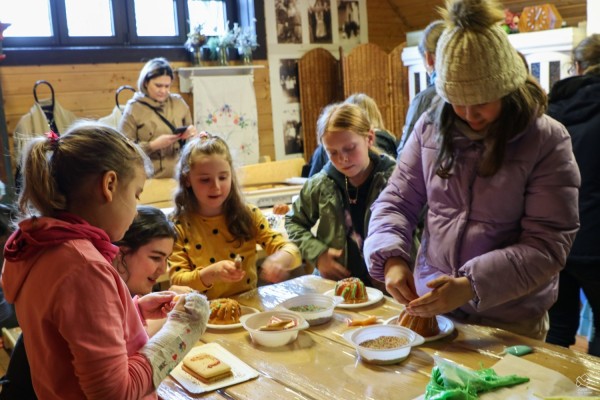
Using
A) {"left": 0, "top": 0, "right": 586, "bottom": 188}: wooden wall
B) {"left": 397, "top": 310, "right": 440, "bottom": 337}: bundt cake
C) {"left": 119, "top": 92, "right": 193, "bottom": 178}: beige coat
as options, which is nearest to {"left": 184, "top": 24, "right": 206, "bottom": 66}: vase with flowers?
{"left": 0, "top": 0, "right": 586, "bottom": 188}: wooden wall

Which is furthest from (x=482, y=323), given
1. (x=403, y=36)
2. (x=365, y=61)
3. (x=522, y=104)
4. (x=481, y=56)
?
(x=403, y=36)

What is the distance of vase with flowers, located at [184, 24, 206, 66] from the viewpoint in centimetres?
540

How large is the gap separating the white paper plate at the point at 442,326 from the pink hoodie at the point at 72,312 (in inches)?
29.8

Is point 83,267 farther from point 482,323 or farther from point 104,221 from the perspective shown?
point 482,323

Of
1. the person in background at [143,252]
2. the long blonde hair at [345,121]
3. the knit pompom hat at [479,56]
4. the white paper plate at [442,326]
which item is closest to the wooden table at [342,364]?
the white paper plate at [442,326]

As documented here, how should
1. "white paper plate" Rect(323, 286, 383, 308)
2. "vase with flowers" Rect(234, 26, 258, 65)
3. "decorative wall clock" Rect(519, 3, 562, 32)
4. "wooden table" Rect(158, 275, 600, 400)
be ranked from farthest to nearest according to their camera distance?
"vase with flowers" Rect(234, 26, 258, 65)
"decorative wall clock" Rect(519, 3, 562, 32)
"white paper plate" Rect(323, 286, 383, 308)
"wooden table" Rect(158, 275, 600, 400)

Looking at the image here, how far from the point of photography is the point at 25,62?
15.5 ft

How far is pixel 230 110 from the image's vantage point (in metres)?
5.69

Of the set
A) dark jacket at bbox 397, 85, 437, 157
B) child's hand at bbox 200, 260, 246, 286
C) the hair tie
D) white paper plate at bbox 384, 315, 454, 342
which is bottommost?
white paper plate at bbox 384, 315, 454, 342

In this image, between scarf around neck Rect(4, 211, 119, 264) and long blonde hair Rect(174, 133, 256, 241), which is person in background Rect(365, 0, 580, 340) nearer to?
long blonde hair Rect(174, 133, 256, 241)

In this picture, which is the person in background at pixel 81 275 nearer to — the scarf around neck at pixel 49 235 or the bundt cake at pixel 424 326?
the scarf around neck at pixel 49 235

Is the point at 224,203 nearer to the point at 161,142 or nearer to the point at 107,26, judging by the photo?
the point at 161,142

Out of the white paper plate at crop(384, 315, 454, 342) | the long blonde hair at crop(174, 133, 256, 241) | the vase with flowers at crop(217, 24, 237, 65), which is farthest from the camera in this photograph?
the vase with flowers at crop(217, 24, 237, 65)

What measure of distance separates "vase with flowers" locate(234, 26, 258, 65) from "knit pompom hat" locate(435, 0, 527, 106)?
4247 millimetres
